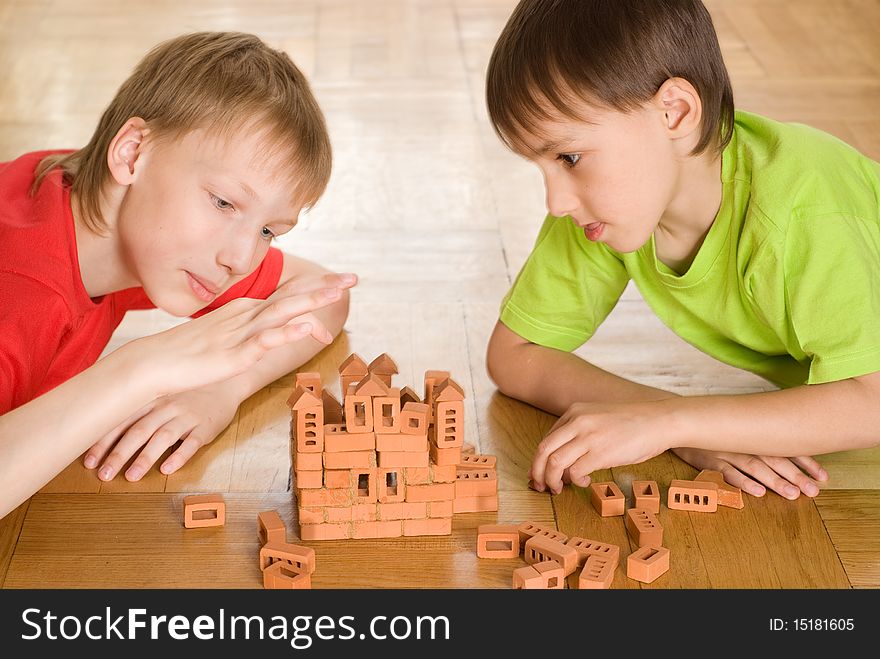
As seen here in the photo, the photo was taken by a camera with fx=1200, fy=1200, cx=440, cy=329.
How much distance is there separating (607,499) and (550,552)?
0.40 ft

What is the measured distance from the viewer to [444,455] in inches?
48.8

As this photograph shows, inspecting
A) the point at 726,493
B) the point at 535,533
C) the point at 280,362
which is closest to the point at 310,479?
the point at 535,533

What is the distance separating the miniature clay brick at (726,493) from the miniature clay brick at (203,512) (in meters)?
0.53

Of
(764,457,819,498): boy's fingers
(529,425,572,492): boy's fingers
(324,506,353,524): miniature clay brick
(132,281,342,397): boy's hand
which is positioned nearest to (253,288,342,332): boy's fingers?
(132,281,342,397): boy's hand

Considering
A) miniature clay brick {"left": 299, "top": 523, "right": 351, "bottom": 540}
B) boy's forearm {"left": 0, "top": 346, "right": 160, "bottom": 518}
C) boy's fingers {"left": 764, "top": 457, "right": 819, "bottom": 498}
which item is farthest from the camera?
boy's fingers {"left": 764, "top": 457, "right": 819, "bottom": 498}

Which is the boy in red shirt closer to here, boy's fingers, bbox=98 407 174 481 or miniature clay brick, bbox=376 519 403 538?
boy's fingers, bbox=98 407 174 481

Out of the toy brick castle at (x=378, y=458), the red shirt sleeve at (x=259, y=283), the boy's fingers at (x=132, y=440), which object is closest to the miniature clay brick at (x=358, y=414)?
the toy brick castle at (x=378, y=458)

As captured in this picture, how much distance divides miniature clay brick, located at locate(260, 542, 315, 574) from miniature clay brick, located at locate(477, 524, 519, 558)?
0.57 feet

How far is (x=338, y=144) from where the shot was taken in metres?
2.38

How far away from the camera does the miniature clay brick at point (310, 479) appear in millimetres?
1227

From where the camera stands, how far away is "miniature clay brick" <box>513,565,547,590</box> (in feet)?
3.85

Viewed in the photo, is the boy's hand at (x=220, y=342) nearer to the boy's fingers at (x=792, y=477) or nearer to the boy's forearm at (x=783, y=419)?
the boy's forearm at (x=783, y=419)
